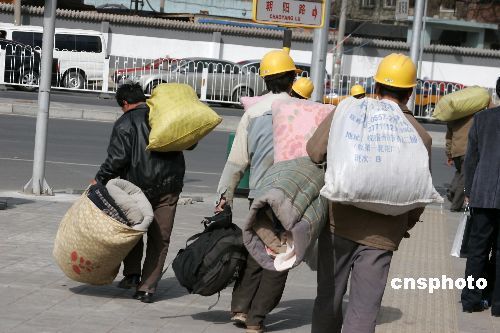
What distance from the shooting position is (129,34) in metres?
45.5

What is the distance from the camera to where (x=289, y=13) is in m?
→ 11.5

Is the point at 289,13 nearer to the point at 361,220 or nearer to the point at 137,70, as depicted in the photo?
the point at 361,220

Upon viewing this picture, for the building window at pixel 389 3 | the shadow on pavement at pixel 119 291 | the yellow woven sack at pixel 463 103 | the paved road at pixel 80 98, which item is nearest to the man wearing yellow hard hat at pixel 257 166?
the shadow on pavement at pixel 119 291

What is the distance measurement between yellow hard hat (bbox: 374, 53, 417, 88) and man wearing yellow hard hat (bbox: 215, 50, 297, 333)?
1.37m

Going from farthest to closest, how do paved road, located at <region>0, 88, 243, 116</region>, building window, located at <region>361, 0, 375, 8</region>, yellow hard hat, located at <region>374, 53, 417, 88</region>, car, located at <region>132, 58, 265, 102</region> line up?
building window, located at <region>361, 0, 375, 8</region> → car, located at <region>132, 58, 265, 102</region> → paved road, located at <region>0, 88, 243, 116</region> → yellow hard hat, located at <region>374, 53, 417, 88</region>

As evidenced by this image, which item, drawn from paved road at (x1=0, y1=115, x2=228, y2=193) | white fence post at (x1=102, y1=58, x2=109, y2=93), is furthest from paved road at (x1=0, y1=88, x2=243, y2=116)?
paved road at (x1=0, y1=115, x2=228, y2=193)

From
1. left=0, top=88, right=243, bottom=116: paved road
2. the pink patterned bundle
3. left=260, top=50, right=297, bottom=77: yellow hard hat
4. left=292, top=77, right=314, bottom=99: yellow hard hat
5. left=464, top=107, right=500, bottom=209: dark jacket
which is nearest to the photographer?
the pink patterned bundle

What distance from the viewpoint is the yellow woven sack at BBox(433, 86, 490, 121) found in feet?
46.3

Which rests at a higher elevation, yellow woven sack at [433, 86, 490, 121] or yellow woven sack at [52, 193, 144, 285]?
yellow woven sack at [433, 86, 490, 121]

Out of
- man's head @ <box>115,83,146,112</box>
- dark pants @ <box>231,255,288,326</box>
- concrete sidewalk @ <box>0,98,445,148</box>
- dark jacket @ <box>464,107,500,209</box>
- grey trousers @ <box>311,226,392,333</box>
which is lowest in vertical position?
concrete sidewalk @ <box>0,98,445,148</box>

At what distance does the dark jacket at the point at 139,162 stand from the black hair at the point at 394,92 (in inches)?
91.9

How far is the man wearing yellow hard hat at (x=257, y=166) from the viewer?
720 cm

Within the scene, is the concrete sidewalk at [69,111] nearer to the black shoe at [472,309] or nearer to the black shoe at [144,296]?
the black shoe at [472,309]

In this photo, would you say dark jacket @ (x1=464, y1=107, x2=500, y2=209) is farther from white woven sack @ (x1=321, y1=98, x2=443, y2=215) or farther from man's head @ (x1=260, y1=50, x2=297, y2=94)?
white woven sack @ (x1=321, y1=98, x2=443, y2=215)
